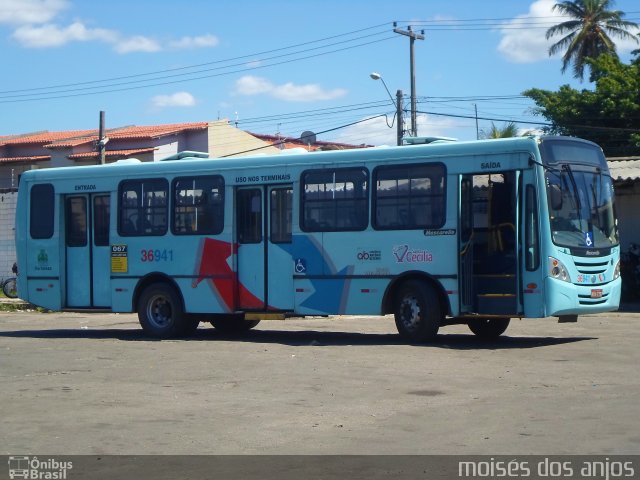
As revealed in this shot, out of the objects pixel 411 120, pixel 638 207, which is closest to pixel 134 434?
pixel 638 207

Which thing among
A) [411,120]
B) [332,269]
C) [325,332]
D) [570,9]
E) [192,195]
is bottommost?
[325,332]

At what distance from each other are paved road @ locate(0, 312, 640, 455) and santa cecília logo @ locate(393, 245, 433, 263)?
54.5 inches

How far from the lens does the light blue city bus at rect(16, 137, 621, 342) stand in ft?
50.2

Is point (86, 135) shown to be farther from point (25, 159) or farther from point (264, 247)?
point (264, 247)

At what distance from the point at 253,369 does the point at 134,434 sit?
4539 millimetres

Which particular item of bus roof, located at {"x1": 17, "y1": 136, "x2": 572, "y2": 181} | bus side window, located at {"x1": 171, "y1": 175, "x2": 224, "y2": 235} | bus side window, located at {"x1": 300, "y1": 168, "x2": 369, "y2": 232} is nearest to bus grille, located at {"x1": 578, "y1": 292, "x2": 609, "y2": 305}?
bus roof, located at {"x1": 17, "y1": 136, "x2": 572, "y2": 181}

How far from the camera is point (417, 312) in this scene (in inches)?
631

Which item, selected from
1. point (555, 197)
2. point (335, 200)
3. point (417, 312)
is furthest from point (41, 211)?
point (555, 197)

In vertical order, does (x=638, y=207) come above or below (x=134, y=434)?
above

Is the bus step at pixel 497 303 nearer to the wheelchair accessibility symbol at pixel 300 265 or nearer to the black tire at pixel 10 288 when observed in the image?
the wheelchair accessibility symbol at pixel 300 265
